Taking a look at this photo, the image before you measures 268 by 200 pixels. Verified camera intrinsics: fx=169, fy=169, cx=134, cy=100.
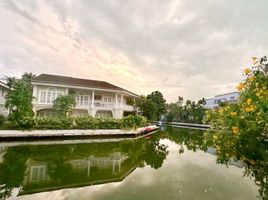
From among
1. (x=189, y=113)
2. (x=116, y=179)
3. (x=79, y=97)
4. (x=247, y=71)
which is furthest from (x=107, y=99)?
(x=189, y=113)

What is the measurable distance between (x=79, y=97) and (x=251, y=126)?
2278cm

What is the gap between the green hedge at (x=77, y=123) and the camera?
15.2 metres

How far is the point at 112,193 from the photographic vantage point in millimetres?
5102

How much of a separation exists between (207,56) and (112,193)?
571 inches

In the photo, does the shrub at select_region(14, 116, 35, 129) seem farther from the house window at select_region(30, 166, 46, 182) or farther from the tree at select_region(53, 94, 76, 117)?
the house window at select_region(30, 166, 46, 182)

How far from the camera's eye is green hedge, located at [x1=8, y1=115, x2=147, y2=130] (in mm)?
15200

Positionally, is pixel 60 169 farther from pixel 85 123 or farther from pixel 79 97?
pixel 79 97

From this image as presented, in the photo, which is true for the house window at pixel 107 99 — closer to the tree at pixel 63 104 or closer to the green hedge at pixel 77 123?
the tree at pixel 63 104

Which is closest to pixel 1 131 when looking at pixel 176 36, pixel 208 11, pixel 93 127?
pixel 93 127

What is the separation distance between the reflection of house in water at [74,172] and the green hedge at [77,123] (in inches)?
308

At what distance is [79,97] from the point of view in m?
23.3

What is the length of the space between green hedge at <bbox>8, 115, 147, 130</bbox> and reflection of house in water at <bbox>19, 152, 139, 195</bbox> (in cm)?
781

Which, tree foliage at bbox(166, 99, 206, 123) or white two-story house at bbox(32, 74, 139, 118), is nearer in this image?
white two-story house at bbox(32, 74, 139, 118)

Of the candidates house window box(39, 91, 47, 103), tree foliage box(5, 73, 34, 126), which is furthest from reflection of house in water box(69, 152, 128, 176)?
house window box(39, 91, 47, 103)
